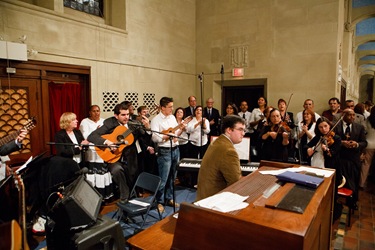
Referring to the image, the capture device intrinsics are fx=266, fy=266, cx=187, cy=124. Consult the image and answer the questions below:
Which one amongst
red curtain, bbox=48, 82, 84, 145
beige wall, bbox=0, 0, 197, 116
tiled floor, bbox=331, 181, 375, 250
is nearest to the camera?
tiled floor, bbox=331, 181, 375, 250

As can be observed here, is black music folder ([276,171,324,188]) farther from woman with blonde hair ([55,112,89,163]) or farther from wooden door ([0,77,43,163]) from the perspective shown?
wooden door ([0,77,43,163])

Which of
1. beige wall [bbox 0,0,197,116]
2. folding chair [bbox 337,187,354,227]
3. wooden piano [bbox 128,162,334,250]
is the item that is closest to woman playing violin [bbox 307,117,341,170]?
folding chair [bbox 337,187,354,227]

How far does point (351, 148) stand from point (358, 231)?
4.16ft

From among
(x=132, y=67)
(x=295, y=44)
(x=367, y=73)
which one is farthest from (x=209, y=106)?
(x=367, y=73)

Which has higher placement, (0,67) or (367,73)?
(367,73)

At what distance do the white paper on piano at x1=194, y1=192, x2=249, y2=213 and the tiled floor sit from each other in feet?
7.92

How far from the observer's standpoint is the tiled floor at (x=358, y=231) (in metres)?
3.33

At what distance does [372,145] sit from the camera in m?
4.95

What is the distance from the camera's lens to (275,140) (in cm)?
426

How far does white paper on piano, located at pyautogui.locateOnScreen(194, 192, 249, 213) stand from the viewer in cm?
148

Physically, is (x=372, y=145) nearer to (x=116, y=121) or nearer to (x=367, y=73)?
(x=116, y=121)

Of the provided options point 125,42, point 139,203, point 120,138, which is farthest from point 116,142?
point 125,42

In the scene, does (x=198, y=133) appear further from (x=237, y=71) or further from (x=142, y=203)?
(x=237, y=71)

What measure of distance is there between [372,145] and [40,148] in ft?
20.2
